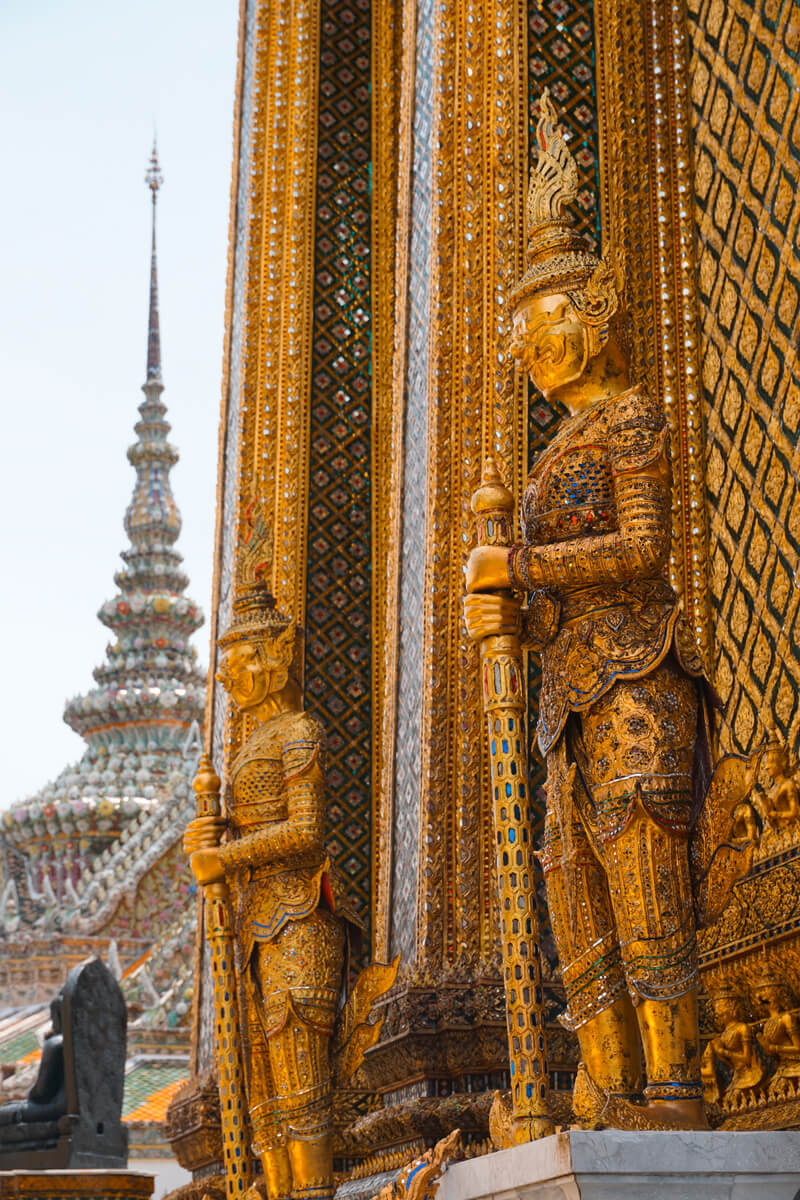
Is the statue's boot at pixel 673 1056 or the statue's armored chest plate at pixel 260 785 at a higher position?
the statue's armored chest plate at pixel 260 785

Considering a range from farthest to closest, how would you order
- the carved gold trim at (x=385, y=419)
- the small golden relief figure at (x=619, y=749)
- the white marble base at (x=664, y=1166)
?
the carved gold trim at (x=385, y=419), the small golden relief figure at (x=619, y=749), the white marble base at (x=664, y=1166)

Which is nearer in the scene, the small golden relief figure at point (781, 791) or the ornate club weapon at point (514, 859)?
the ornate club weapon at point (514, 859)

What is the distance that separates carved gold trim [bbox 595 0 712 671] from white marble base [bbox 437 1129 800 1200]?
2.35 meters

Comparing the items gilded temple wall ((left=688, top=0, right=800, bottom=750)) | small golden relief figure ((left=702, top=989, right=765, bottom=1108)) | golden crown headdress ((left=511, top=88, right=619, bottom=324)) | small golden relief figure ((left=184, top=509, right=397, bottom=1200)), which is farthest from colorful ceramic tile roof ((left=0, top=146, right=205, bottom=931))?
golden crown headdress ((left=511, top=88, right=619, bottom=324))

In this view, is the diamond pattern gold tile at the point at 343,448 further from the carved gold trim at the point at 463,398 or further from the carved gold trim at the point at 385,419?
the carved gold trim at the point at 463,398

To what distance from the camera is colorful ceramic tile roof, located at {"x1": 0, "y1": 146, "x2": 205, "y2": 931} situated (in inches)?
730

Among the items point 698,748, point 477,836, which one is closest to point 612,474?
point 698,748

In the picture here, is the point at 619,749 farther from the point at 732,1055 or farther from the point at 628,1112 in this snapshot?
the point at 732,1055

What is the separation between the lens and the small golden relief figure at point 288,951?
4820mm

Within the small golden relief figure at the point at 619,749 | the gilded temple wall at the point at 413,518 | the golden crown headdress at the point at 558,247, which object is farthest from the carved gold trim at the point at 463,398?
the small golden relief figure at the point at 619,749

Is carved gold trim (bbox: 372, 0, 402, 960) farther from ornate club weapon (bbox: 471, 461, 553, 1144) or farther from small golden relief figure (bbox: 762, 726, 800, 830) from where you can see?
ornate club weapon (bbox: 471, 461, 553, 1144)

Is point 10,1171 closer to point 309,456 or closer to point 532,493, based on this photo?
point 309,456

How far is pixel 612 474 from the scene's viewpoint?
3561mm

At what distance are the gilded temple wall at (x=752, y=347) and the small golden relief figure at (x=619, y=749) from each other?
1.04 m
